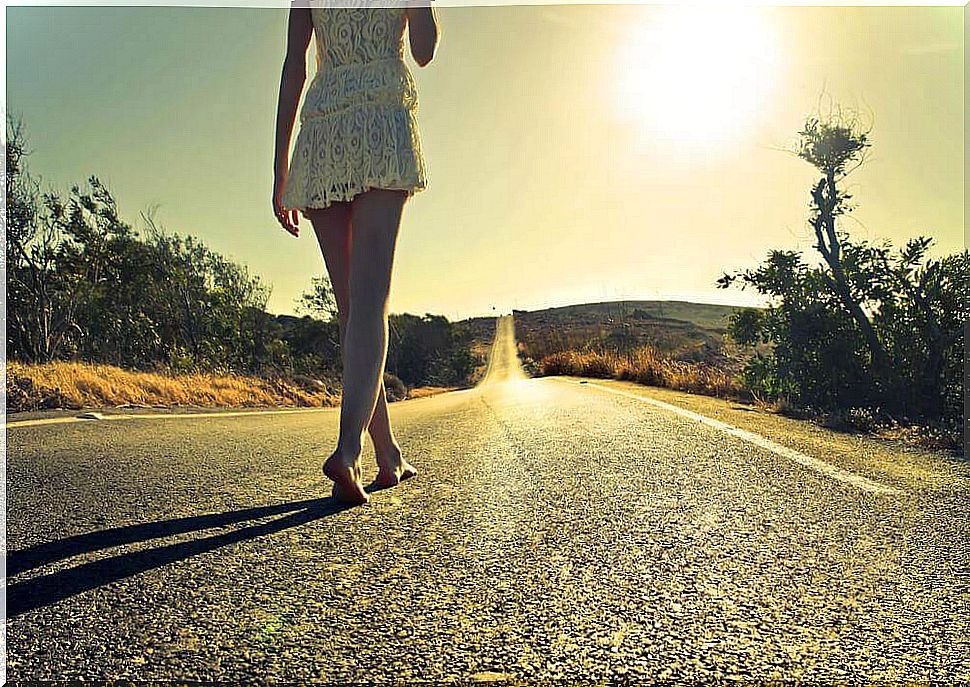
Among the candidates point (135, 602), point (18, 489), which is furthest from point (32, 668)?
point (18, 489)

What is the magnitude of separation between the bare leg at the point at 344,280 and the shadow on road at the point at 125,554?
299 millimetres

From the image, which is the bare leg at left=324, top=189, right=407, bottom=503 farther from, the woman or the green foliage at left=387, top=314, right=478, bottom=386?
the green foliage at left=387, top=314, right=478, bottom=386

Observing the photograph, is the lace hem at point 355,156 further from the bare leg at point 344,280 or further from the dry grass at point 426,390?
the dry grass at point 426,390

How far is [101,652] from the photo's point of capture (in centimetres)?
108

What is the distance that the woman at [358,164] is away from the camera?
2.16 m

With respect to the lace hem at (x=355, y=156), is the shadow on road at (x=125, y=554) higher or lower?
lower

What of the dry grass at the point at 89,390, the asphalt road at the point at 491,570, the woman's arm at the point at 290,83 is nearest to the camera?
the asphalt road at the point at 491,570

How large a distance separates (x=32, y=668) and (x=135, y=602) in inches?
8.4

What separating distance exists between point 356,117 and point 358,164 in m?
0.16

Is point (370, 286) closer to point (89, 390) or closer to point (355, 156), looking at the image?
point (355, 156)

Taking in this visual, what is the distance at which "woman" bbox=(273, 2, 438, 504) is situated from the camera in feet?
7.08

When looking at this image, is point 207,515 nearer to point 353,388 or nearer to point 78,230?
point 353,388

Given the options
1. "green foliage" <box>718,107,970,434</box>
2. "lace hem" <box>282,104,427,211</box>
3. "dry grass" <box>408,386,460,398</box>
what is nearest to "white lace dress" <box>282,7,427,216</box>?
"lace hem" <box>282,104,427,211</box>

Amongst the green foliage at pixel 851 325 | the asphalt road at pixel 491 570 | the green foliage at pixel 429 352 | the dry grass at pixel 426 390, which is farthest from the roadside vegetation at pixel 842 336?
the green foliage at pixel 429 352
